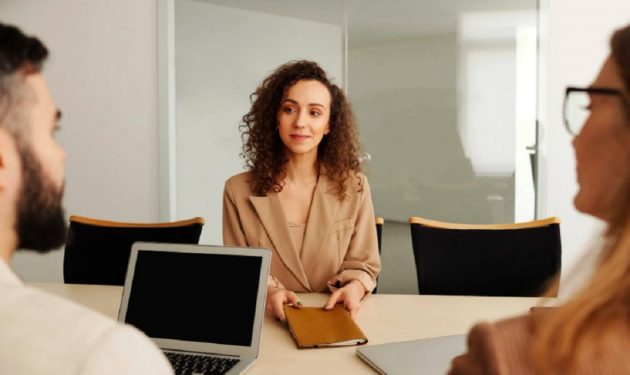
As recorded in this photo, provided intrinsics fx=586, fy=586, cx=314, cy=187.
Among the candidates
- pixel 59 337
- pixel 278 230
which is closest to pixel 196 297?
pixel 278 230

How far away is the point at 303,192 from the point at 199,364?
109cm

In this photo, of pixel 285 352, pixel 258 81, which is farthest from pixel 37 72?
pixel 258 81

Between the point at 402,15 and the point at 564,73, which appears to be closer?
the point at 564,73

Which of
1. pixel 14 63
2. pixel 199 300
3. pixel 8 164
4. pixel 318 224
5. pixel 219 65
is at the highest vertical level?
pixel 219 65

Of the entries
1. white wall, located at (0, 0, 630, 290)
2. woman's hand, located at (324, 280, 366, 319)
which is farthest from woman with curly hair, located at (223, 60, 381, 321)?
white wall, located at (0, 0, 630, 290)

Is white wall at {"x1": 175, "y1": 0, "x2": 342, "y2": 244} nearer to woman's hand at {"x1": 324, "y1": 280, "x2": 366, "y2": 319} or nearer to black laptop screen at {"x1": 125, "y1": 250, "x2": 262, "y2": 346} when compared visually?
woman's hand at {"x1": 324, "y1": 280, "x2": 366, "y2": 319}

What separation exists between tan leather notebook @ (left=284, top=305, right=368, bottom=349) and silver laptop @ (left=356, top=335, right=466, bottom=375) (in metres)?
0.07

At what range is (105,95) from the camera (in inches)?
167

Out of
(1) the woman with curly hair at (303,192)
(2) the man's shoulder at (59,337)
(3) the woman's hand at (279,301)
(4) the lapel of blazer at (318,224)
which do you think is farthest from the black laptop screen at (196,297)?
(2) the man's shoulder at (59,337)

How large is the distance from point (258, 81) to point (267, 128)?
1962mm

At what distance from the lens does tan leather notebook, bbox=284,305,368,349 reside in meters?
1.49

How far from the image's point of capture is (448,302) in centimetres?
190

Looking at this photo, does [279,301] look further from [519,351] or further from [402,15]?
[402,15]

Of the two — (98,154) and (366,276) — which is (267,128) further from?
(98,154)
